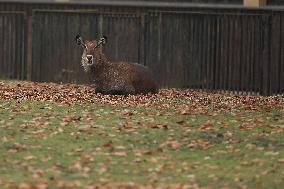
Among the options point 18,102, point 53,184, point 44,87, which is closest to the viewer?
point 53,184

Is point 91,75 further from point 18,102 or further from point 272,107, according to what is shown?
point 272,107

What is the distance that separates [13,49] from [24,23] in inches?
29.8

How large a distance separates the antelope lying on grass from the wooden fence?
3961 millimetres

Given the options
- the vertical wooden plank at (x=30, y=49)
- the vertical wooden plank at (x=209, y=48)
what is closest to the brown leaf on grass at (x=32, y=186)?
the vertical wooden plank at (x=209, y=48)

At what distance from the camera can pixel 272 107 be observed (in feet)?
63.7

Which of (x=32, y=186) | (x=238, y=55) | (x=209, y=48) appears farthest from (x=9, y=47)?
(x=32, y=186)

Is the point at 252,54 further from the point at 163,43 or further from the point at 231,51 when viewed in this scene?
the point at 163,43

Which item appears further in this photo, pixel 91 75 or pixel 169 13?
pixel 169 13

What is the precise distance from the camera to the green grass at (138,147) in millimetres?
11469

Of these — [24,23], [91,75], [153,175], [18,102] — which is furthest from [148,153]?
[24,23]

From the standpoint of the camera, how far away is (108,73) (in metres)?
21.2

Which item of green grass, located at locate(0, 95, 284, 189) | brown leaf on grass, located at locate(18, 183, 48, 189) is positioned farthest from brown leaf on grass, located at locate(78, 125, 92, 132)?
brown leaf on grass, located at locate(18, 183, 48, 189)

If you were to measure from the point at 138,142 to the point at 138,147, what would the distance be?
0.42 meters

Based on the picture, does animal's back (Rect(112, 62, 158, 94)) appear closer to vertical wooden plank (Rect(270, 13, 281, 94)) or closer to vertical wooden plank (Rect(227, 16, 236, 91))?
vertical wooden plank (Rect(227, 16, 236, 91))
